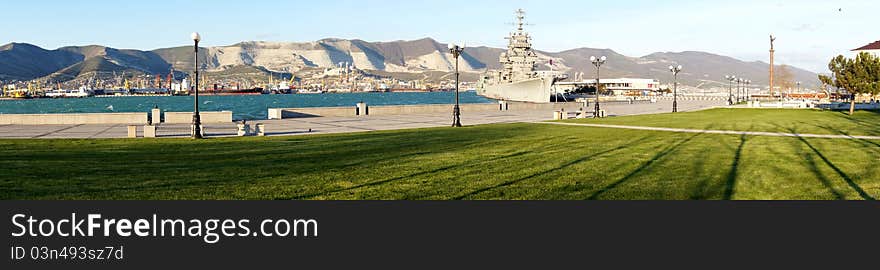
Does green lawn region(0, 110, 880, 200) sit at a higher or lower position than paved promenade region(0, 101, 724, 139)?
lower

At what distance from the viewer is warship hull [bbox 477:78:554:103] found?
9912 cm

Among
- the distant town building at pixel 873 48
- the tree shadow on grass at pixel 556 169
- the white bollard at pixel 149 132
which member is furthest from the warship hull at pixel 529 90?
the white bollard at pixel 149 132

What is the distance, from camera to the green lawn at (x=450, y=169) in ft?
35.2

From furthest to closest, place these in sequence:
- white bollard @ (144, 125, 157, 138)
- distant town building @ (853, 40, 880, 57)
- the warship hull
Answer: distant town building @ (853, 40, 880, 57) < the warship hull < white bollard @ (144, 125, 157, 138)

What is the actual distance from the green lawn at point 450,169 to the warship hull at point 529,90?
77.2m

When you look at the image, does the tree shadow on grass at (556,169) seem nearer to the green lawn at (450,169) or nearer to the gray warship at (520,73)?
the green lawn at (450,169)

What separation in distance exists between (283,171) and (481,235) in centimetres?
762

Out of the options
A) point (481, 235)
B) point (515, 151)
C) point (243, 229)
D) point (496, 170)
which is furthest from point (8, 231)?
point (515, 151)

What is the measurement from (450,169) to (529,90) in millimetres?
92626

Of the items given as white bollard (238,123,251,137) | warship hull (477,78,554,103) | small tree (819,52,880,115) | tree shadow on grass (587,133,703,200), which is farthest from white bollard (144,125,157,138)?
warship hull (477,78,554,103)

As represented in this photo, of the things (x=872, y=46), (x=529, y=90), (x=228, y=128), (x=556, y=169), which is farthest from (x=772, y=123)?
(x=872, y=46)

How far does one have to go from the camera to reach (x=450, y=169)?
14.0m

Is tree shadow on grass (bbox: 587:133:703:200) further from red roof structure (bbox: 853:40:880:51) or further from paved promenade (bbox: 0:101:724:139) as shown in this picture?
red roof structure (bbox: 853:40:880:51)

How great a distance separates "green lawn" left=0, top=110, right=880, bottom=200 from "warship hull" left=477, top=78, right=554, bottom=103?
77209 mm
